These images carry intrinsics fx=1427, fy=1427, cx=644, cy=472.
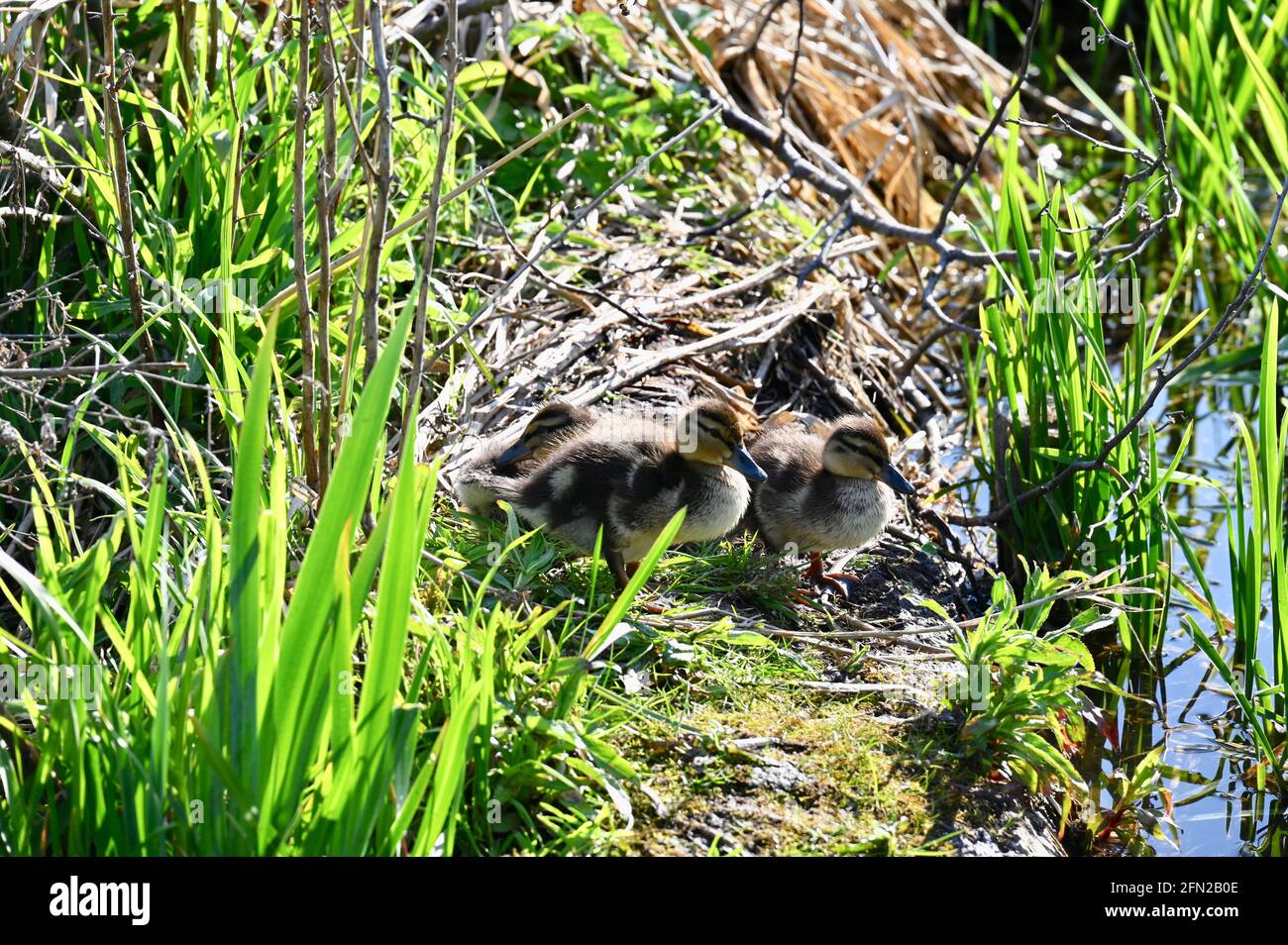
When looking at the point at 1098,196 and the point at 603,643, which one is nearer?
the point at 603,643

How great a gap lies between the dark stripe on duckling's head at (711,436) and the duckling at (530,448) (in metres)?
0.33

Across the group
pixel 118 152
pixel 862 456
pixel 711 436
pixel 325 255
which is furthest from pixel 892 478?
pixel 118 152

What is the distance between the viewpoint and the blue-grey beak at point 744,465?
12.9 ft

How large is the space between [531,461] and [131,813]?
187cm

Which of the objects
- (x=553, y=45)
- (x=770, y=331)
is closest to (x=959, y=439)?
(x=770, y=331)

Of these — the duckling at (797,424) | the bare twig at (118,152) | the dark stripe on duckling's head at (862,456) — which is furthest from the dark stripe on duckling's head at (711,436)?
the bare twig at (118,152)

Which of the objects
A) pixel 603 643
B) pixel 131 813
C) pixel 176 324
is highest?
pixel 176 324

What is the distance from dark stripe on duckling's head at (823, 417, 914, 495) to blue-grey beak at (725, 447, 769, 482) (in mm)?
332

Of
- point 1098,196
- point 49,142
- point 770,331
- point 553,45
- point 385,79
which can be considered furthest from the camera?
point 1098,196

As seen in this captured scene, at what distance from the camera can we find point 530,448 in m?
4.07

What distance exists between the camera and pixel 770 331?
5.08 meters

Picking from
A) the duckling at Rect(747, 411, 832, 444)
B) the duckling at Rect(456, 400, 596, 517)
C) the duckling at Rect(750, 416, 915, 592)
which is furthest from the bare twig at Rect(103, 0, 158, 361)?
the duckling at Rect(747, 411, 832, 444)

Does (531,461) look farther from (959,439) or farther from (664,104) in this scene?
(664,104)

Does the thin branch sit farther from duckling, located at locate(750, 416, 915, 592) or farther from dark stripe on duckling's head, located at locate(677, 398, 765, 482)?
duckling, located at locate(750, 416, 915, 592)
